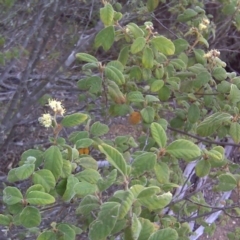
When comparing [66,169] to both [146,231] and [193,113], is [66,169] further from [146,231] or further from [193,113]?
[193,113]

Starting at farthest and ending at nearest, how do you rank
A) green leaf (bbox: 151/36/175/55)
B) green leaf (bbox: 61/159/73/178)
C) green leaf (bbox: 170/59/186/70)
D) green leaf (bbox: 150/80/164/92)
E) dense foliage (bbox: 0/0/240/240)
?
green leaf (bbox: 170/59/186/70), green leaf (bbox: 150/80/164/92), green leaf (bbox: 151/36/175/55), green leaf (bbox: 61/159/73/178), dense foliage (bbox: 0/0/240/240)

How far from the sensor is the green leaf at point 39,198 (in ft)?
3.93

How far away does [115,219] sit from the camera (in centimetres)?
112

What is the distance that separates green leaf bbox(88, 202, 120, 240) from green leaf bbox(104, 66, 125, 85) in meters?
0.67

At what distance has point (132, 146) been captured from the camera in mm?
1928

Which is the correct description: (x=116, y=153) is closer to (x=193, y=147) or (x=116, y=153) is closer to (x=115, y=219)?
(x=115, y=219)

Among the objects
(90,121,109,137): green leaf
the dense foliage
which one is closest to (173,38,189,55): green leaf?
the dense foliage

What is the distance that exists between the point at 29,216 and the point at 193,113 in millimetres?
886

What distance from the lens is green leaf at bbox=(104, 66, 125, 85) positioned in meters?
1.72

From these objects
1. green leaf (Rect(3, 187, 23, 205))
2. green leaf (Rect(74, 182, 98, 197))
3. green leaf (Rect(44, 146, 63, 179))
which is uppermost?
green leaf (Rect(44, 146, 63, 179))

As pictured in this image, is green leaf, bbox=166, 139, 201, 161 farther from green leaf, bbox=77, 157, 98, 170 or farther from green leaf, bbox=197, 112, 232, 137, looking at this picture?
green leaf, bbox=197, 112, 232, 137

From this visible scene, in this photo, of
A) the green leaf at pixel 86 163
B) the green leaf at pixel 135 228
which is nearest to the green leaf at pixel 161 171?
the green leaf at pixel 86 163

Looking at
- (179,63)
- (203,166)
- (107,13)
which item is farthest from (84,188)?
(179,63)

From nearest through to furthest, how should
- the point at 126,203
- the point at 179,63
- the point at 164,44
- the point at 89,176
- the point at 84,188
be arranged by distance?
the point at 126,203 < the point at 84,188 < the point at 89,176 < the point at 164,44 < the point at 179,63
